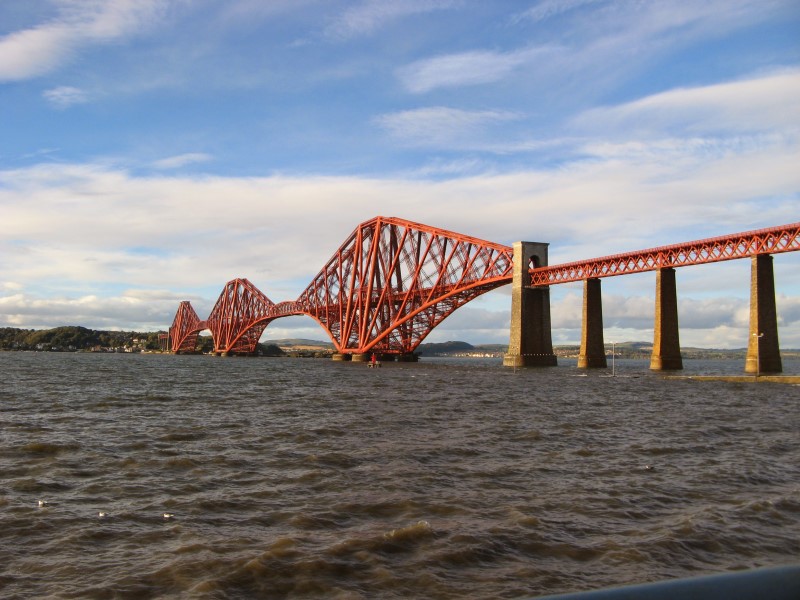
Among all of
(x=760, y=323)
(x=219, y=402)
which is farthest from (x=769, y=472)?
(x=760, y=323)

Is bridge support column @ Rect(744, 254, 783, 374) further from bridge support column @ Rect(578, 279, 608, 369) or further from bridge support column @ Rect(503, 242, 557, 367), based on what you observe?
bridge support column @ Rect(503, 242, 557, 367)

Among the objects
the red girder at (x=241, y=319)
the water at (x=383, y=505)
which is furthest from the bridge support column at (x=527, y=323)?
the red girder at (x=241, y=319)

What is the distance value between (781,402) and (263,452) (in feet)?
88.8

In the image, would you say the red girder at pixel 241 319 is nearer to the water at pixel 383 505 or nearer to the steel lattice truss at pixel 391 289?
the steel lattice truss at pixel 391 289

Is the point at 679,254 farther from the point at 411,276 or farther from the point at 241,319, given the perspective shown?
the point at 241,319

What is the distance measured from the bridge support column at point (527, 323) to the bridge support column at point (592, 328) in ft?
19.4

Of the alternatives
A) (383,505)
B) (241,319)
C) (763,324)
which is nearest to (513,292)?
(763,324)

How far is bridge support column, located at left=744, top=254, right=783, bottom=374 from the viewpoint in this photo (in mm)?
53750

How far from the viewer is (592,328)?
75.2 m

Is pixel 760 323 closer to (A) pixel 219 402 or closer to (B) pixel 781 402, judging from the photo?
(B) pixel 781 402

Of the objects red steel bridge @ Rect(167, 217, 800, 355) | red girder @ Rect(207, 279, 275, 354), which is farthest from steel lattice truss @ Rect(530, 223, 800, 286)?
red girder @ Rect(207, 279, 275, 354)

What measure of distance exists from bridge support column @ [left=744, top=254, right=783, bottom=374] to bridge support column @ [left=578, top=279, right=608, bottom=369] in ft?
66.2

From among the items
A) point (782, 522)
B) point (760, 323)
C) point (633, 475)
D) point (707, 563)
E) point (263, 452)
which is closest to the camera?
point (707, 563)

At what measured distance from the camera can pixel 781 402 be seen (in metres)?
32.4
